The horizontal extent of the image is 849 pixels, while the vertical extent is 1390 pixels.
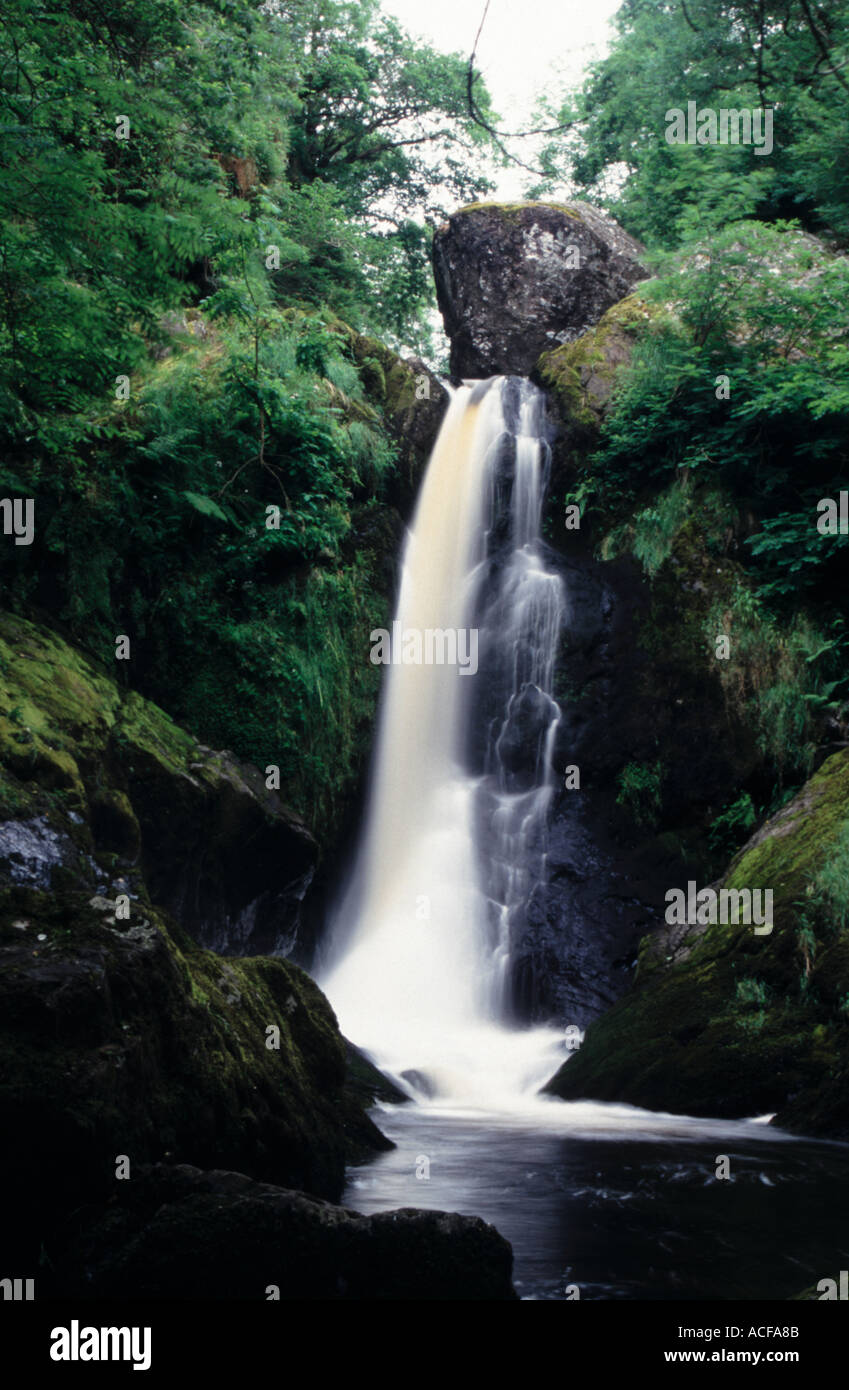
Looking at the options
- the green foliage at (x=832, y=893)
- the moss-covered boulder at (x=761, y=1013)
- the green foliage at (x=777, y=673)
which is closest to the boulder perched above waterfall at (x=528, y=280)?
the green foliage at (x=777, y=673)

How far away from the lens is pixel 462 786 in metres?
12.4

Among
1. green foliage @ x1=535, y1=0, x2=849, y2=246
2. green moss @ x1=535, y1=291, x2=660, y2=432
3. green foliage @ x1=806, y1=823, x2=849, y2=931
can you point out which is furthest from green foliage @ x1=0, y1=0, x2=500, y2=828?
green foliage @ x1=806, y1=823, x2=849, y2=931

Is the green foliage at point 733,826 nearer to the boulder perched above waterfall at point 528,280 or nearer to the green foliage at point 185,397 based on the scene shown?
the green foliage at point 185,397

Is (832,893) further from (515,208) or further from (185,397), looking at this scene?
(515,208)

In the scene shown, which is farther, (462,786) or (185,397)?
(462,786)

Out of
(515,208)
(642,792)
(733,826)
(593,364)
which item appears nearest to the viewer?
(733,826)

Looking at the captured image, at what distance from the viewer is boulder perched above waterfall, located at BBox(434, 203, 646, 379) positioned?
1809cm

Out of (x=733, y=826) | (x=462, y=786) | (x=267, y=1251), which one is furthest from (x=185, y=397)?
(x=267, y=1251)

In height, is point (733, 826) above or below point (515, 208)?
below

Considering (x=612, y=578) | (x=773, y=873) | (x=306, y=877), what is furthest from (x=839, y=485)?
(x=306, y=877)

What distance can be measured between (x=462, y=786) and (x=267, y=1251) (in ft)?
29.5

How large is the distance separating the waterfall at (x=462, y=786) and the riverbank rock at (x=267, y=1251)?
16.8 feet

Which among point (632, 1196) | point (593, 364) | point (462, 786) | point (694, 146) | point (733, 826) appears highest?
point (694, 146)

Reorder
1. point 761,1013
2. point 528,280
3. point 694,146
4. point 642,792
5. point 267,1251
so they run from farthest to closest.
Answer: point 528,280, point 694,146, point 642,792, point 761,1013, point 267,1251
